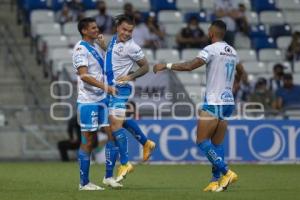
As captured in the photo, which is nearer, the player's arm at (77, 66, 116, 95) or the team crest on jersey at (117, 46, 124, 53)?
the player's arm at (77, 66, 116, 95)

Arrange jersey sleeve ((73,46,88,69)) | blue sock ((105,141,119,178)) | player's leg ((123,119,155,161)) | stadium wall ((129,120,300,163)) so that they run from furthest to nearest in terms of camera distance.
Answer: stadium wall ((129,120,300,163)) < player's leg ((123,119,155,161)) < blue sock ((105,141,119,178)) < jersey sleeve ((73,46,88,69))

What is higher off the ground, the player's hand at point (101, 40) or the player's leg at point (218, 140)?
the player's hand at point (101, 40)

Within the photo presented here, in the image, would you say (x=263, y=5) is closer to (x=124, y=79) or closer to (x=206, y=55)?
(x=124, y=79)

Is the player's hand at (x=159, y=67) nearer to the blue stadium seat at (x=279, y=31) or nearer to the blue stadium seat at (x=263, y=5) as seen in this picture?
the blue stadium seat at (x=279, y=31)

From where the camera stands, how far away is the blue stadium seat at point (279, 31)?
91.7 ft

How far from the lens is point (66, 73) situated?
2275cm

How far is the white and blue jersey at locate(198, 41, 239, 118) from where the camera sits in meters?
14.0

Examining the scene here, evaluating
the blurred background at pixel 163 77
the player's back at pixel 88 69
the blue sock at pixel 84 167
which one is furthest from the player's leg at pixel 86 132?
the blurred background at pixel 163 77

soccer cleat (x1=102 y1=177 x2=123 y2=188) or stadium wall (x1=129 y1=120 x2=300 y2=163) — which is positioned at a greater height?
soccer cleat (x1=102 y1=177 x2=123 y2=188)

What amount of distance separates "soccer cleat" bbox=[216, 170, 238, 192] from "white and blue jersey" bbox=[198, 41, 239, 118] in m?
0.86

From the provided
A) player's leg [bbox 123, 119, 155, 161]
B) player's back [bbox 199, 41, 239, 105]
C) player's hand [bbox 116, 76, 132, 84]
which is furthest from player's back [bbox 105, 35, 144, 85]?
player's back [bbox 199, 41, 239, 105]

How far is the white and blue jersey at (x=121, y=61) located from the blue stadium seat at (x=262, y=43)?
1285 cm

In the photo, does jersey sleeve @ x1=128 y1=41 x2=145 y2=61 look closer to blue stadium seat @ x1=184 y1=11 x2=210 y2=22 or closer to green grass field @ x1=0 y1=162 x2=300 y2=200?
green grass field @ x1=0 y1=162 x2=300 y2=200

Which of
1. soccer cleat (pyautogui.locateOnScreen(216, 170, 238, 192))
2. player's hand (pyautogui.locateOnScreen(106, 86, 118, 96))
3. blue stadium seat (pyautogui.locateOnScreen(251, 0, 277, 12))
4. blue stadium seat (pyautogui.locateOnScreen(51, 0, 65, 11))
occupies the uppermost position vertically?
blue stadium seat (pyautogui.locateOnScreen(51, 0, 65, 11))
